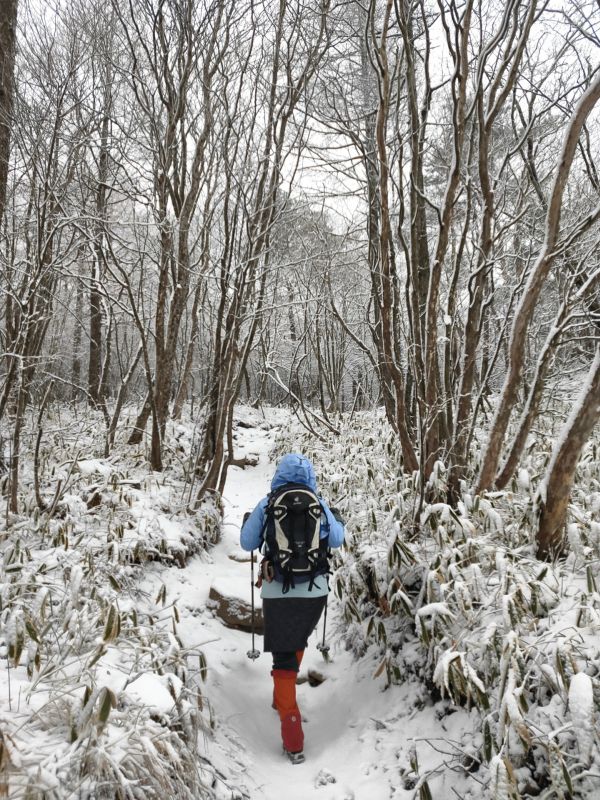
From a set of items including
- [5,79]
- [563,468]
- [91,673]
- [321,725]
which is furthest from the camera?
[5,79]

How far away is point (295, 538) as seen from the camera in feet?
10.6

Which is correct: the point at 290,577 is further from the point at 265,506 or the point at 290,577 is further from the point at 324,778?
the point at 324,778

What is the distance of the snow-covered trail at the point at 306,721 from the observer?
2760 millimetres

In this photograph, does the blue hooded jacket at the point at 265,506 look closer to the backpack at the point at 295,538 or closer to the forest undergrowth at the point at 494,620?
the backpack at the point at 295,538

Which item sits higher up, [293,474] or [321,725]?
[293,474]

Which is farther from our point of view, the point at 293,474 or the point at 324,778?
the point at 293,474

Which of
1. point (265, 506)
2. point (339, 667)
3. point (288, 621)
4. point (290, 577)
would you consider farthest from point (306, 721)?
point (265, 506)

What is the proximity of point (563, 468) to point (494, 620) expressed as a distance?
1034 mm

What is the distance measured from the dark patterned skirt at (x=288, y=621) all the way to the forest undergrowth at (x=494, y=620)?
1.87 ft

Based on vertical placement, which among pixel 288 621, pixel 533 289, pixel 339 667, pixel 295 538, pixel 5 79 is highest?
pixel 5 79

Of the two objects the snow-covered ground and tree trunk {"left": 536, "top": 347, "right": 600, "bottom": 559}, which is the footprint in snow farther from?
tree trunk {"left": 536, "top": 347, "right": 600, "bottom": 559}

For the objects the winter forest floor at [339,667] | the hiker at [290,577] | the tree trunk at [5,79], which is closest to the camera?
the winter forest floor at [339,667]

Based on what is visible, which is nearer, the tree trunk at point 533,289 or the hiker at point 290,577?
the tree trunk at point 533,289

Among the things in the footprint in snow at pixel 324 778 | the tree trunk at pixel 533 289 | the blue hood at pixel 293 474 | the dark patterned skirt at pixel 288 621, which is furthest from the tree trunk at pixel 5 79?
the footprint in snow at pixel 324 778
